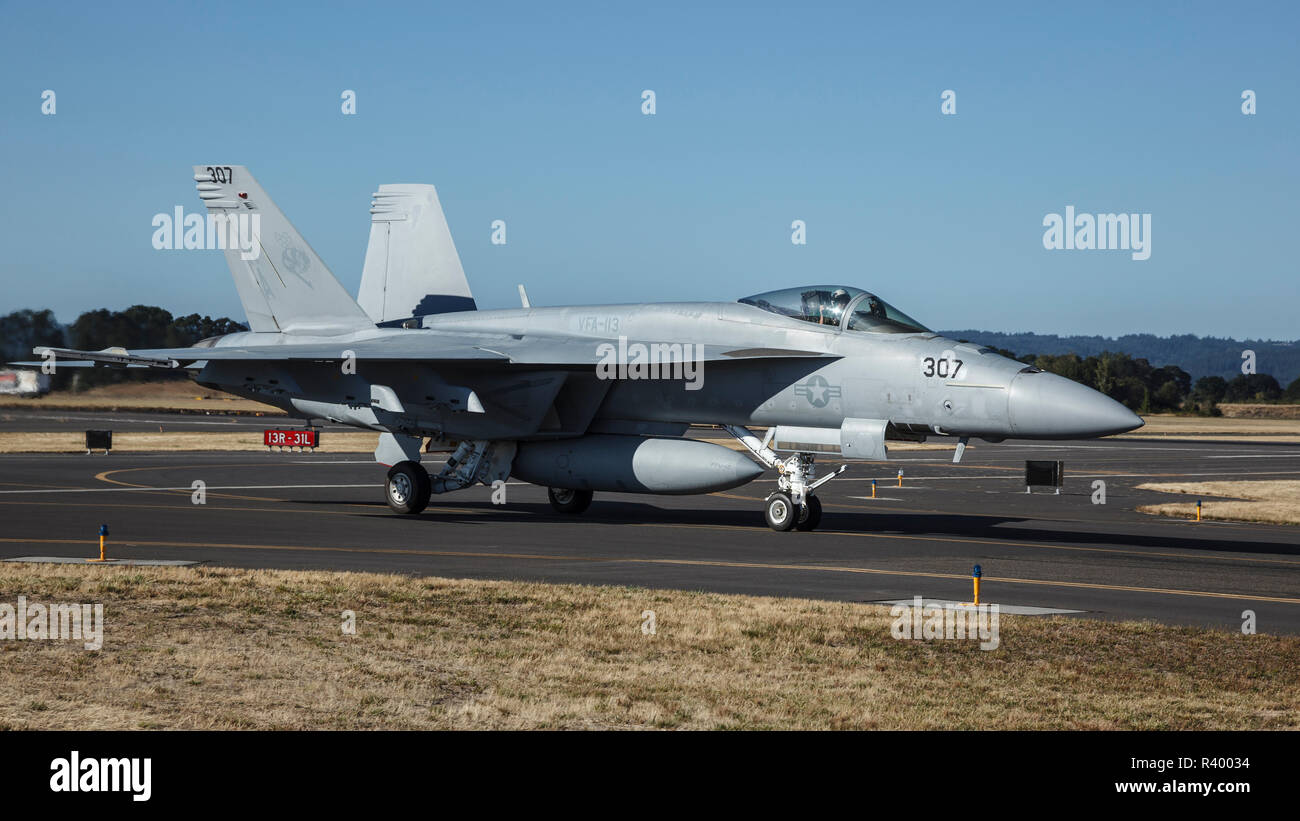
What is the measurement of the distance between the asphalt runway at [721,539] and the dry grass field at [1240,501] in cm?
105

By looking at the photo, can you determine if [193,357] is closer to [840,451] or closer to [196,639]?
[840,451]

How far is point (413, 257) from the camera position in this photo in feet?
89.7

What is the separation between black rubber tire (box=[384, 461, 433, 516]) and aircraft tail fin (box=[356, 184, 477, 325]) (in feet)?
16.1

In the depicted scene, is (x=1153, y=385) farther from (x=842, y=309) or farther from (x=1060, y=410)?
(x=1060, y=410)

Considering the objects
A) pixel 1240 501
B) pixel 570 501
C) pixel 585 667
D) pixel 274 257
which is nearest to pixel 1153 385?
pixel 1240 501

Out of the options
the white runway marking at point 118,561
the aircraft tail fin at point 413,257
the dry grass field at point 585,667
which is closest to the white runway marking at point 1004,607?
the dry grass field at point 585,667

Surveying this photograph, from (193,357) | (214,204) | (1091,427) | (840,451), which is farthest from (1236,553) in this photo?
(214,204)

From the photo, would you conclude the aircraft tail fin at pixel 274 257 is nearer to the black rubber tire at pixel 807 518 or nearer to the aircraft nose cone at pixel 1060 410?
the black rubber tire at pixel 807 518

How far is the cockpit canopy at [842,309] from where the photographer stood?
66.3ft

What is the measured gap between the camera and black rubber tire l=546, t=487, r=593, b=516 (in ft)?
79.8

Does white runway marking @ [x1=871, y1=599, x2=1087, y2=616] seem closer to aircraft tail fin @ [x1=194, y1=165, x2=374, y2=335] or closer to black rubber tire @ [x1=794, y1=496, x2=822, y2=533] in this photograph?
black rubber tire @ [x1=794, y1=496, x2=822, y2=533]

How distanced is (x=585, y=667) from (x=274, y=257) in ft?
58.9

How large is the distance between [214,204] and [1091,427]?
676 inches

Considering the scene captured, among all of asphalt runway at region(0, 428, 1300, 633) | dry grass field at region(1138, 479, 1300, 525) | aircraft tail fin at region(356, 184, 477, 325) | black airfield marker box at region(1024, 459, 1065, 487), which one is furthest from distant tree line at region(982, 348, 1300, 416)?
aircraft tail fin at region(356, 184, 477, 325)
